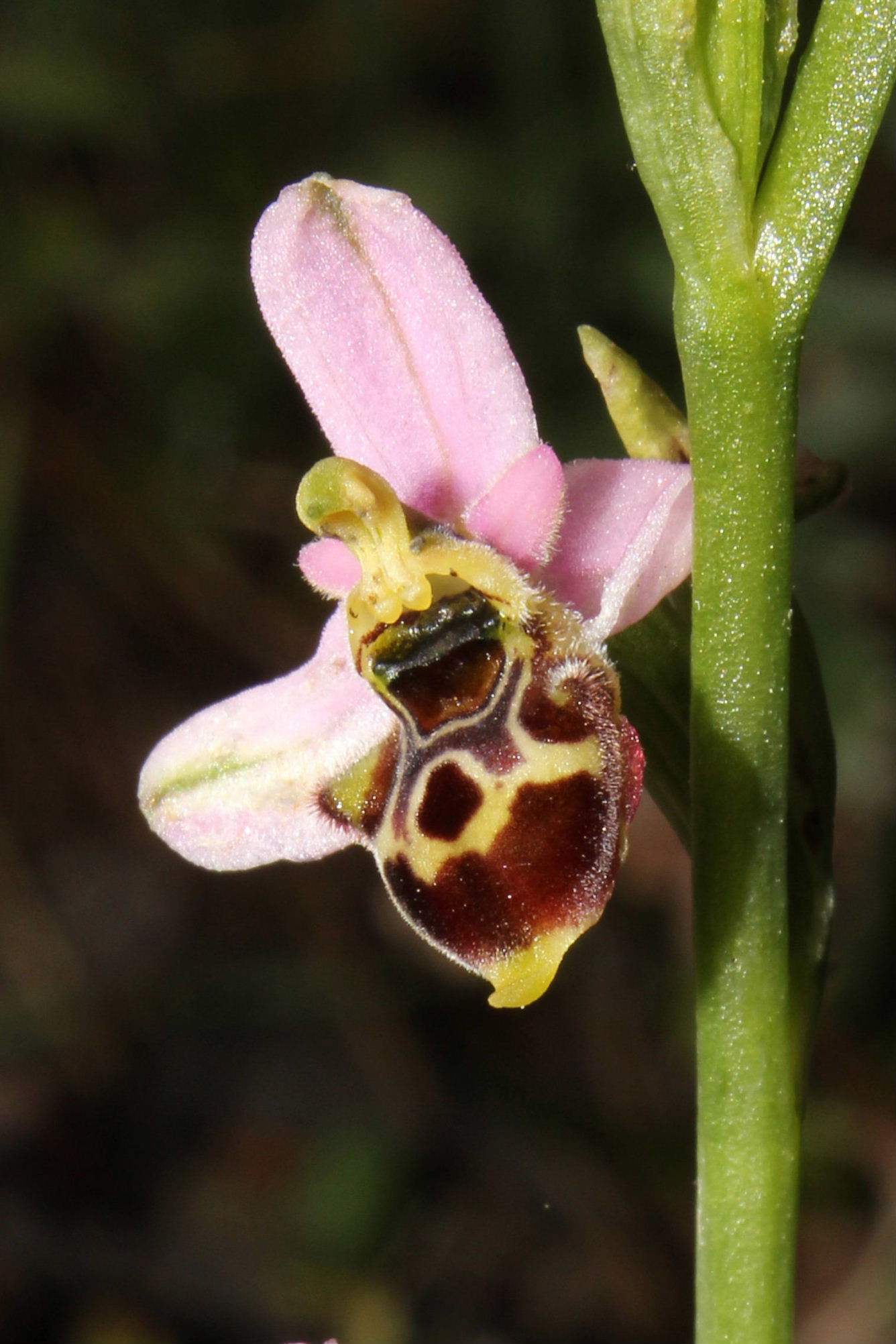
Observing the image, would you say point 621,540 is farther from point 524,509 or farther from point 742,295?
point 742,295

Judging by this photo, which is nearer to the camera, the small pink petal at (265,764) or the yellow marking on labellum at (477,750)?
the yellow marking on labellum at (477,750)

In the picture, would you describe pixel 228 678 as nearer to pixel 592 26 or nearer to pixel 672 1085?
pixel 672 1085

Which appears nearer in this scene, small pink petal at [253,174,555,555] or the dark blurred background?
small pink petal at [253,174,555,555]

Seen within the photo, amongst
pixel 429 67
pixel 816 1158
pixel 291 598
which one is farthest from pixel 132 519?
pixel 816 1158

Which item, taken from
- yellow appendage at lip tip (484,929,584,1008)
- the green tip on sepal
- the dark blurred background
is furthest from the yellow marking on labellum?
the dark blurred background

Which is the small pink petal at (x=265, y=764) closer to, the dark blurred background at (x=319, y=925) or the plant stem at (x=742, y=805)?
the plant stem at (x=742, y=805)

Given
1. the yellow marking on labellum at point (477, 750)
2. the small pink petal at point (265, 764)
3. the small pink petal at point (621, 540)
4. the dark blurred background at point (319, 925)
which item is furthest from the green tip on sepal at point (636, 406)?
the dark blurred background at point (319, 925)

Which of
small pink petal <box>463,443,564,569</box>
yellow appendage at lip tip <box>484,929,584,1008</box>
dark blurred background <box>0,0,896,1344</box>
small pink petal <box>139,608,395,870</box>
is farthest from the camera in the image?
dark blurred background <box>0,0,896,1344</box>

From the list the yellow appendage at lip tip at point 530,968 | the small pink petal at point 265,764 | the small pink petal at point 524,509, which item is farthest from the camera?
the small pink petal at point 265,764

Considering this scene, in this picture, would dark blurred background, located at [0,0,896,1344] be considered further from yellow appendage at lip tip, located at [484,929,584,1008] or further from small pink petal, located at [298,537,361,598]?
yellow appendage at lip tip, located at [484,929,584,1008]
